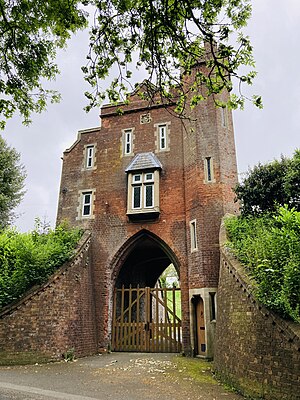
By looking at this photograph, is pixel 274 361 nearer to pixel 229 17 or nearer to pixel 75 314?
pixel 229 17

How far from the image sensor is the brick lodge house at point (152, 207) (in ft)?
44.3

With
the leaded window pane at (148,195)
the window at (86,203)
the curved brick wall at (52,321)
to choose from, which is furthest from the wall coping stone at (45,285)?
the leaded window pane at (148,195)

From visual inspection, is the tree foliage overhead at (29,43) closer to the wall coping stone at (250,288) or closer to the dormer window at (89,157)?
the wall coping stone at (250,288)

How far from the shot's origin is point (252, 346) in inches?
277

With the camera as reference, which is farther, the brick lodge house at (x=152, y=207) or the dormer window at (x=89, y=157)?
the dormer window at (x=89, y=157)

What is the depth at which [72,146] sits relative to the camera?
732 inches

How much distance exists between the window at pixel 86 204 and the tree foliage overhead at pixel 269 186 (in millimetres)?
7536

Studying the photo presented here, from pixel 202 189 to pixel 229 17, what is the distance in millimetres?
8939

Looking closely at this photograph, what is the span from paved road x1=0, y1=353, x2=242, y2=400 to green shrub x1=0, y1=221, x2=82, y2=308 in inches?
108

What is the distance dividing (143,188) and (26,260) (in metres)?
6.44

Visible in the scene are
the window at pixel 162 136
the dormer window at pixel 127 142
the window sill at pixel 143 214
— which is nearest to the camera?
the window sill at pixel 143 214

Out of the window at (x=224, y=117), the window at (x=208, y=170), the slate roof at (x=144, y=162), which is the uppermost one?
the window at (x=224, y=117)

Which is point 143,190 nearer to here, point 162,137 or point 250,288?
point 162,137

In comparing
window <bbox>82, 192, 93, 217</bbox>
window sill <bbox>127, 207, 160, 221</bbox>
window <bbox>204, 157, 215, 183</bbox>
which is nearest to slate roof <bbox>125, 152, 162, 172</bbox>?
window sill <bbox>127, 207, 160, 221</bbox>
